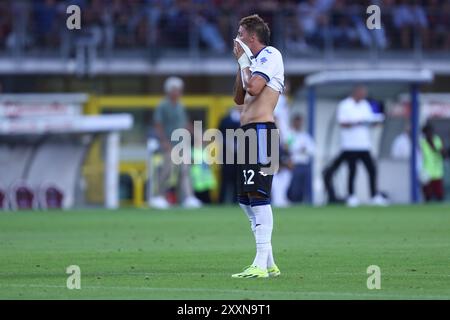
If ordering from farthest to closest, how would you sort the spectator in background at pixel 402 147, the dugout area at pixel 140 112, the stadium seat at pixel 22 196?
the dugout area at pixel 140 112, the spectator in background at pixel 402 147, the stadium seat at pixel 22 196

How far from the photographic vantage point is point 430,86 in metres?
39.5

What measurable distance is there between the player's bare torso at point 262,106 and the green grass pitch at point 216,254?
4.83 ft

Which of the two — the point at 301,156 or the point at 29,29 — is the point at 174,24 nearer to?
the point at 29,29

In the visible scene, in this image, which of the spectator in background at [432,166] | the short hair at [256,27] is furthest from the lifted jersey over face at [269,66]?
the spectator in background at [432,166]

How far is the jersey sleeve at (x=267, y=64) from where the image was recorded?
1136 cm

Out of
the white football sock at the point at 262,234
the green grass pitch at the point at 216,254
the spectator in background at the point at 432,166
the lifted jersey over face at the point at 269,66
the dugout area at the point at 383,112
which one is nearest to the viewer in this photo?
the green grass pitch at the point at 216,254

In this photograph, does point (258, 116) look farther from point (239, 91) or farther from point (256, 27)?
point (256, 27)

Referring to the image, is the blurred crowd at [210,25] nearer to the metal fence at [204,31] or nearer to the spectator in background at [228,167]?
the metal fence at [204,31]

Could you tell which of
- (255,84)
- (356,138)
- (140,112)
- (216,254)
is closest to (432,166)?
(356,138)

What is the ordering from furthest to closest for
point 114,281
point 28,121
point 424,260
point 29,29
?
point 29,29 < point 28,121 < point 424,260 < point 114,281

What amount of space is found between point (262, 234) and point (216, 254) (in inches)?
103

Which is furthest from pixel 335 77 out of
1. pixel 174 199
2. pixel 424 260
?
pixel 424 260

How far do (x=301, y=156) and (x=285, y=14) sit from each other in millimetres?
8625

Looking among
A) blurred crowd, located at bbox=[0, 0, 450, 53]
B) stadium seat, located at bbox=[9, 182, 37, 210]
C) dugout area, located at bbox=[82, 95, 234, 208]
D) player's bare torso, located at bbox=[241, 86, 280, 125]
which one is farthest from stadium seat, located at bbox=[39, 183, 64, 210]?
player's bare torso, located at bbox=[241, 86, 280, 125]
